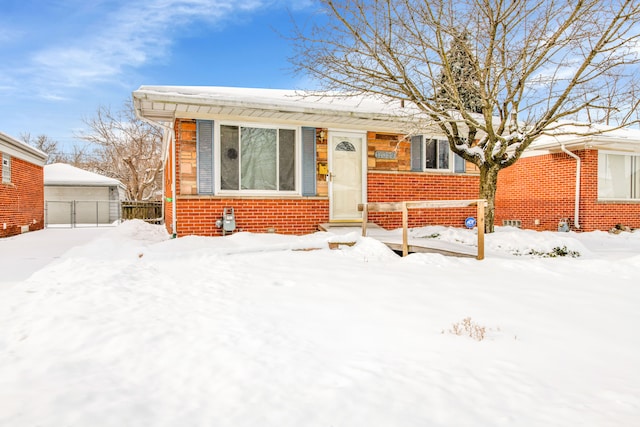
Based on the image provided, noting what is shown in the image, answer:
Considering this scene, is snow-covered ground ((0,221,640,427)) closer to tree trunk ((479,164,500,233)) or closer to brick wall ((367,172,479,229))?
tree trunk ((479,164,500,233))

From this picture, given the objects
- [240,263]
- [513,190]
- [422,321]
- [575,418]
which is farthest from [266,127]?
[513,190]

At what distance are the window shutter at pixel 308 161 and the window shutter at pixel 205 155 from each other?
206 centimetres

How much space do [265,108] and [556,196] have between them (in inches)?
421

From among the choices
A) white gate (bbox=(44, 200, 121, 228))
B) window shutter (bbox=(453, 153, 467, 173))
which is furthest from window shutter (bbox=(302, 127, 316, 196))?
white gate (bbox=(44, 200, 121, 228))

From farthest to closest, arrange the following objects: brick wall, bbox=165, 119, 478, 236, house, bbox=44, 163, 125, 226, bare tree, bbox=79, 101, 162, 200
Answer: bare tree, bbox=79, 101, 162, 200, house, bbox=44, 163, 125, 226, brick wall, bbox=165, 119, 478, 236

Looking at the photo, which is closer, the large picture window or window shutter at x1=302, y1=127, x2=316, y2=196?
the large picture window

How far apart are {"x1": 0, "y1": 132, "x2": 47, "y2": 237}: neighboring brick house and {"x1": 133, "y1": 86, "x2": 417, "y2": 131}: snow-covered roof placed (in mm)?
7283

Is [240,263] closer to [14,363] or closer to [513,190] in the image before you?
[14,363]

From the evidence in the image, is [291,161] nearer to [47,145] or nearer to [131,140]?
[131,140]

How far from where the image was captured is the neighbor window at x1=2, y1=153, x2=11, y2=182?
12.0 metres

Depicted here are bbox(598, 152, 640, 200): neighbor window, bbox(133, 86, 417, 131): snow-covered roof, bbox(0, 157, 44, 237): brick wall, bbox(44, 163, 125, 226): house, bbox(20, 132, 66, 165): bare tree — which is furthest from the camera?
bbox(20, 132, 66, 165): bare tree

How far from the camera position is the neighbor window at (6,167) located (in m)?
12.0

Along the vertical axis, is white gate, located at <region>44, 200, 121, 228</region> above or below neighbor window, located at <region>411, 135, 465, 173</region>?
below

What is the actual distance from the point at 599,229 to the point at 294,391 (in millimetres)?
13919
